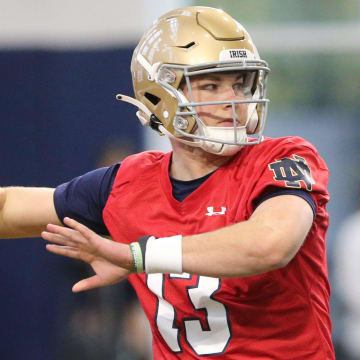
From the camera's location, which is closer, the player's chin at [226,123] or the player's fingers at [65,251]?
the player's fingers at [65,251]

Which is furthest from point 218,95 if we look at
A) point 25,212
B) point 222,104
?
point 25,212

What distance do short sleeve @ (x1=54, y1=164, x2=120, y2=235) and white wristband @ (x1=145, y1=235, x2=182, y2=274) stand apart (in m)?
0.65

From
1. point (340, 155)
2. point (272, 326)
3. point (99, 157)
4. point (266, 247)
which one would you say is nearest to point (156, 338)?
point (272, 326)

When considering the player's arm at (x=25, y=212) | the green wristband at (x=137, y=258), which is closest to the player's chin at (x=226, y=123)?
the green wristband at (x=137, y=258)

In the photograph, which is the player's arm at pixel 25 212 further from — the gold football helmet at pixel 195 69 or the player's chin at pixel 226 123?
the player's chin at pixel 226 123

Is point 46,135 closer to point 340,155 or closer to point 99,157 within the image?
point 99,157

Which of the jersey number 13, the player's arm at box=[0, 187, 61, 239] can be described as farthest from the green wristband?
the player's arm at box=[0, 187, 61, 239]

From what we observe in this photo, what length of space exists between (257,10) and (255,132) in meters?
3.96

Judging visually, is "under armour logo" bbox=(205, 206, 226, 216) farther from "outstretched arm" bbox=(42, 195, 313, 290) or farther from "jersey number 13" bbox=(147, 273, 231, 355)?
"outstretched arm" bbox=(42, 195, 313, 290)

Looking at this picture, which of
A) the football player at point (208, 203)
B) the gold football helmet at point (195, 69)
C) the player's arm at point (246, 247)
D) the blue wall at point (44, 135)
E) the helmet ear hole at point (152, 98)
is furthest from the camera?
the blue wall at point (44, 135)

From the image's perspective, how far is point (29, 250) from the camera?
5.55 metres

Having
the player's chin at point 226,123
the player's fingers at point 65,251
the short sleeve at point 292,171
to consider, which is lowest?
the player's fingers at point 65,251

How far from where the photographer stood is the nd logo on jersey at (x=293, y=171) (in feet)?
7.76

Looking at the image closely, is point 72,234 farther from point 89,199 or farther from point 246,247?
point 89,199
